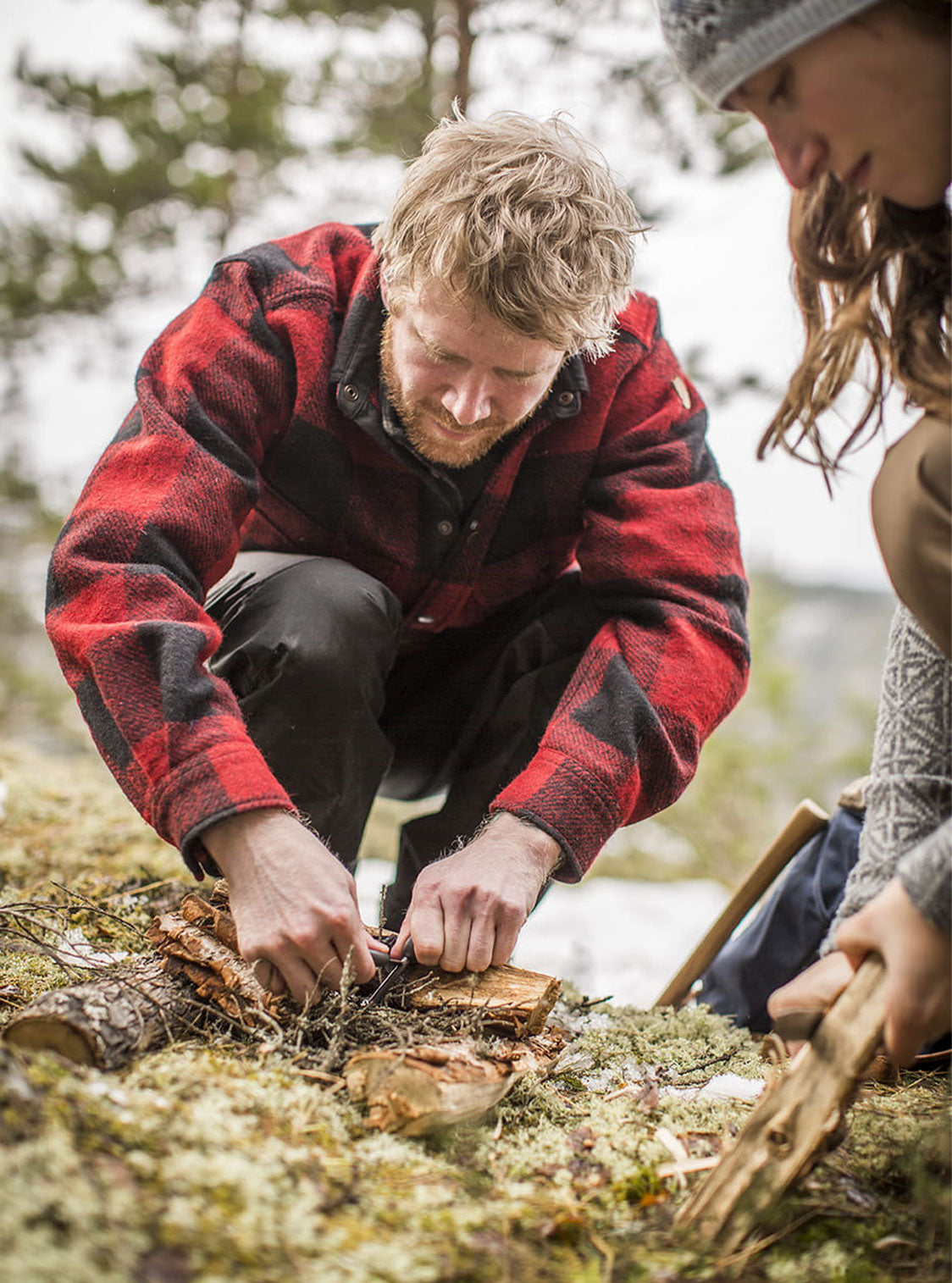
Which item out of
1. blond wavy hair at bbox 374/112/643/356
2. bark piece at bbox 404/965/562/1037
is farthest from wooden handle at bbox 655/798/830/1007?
blond wavy hair at bbox 374/112/643/356

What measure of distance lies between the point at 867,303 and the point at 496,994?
129 centimetres

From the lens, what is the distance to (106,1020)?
1402 mm

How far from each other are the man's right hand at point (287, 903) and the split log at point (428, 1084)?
184 millimetres

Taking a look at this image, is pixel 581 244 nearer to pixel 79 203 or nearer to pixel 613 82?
pixel 613 82

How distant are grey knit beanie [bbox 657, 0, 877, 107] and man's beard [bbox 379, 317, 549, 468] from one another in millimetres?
868

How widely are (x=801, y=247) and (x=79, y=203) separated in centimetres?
726

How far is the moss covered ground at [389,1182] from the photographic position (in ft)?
3.15

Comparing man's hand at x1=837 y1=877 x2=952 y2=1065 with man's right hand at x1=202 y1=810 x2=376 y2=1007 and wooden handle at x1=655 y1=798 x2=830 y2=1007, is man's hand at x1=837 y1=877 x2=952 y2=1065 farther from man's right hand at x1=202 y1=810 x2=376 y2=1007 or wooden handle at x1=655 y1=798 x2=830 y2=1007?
wooden handle at x1=655 y1=798 x2=830 y2=1007

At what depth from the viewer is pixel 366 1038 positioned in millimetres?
1588

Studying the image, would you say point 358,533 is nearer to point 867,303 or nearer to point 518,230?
point 518,230

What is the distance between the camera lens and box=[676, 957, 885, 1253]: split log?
1163 millimetres

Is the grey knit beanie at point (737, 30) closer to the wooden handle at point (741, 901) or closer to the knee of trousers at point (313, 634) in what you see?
the knee of trousers at point (313, 634)

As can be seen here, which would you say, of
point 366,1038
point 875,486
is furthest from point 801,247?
point 366,1038

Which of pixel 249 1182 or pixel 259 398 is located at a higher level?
pixel 259 398
